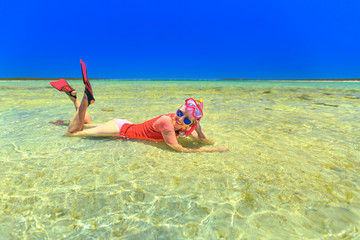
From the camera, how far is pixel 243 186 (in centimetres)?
242

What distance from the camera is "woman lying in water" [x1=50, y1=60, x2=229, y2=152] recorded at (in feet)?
11.2

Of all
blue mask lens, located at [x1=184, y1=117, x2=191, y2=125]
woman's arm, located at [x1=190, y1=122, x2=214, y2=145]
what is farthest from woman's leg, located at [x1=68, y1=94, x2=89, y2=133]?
woman's arm, located at [x1=190, y1=122, x2=214, y2=145]

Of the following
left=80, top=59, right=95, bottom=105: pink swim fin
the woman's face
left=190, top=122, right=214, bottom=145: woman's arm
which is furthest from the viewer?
left=80, top=59, right=95, bottom=105: pink swim fin

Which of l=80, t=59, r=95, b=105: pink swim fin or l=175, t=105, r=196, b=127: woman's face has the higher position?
l=80, t=59, r=95, b=105: pink swim fin

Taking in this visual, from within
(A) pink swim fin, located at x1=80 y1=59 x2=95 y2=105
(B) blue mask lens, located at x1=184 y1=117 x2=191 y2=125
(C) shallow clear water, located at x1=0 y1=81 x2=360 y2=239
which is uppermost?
(A) pink swim fin, located at x1=80 y1=59 x2=95 y2=105

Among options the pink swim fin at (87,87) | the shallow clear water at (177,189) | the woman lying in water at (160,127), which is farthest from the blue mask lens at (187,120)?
the pink swim fin at (87,87)

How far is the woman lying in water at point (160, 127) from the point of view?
3422 millimetres

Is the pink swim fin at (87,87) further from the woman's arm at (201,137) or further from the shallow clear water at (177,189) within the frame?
the woman's arm at (201,137)

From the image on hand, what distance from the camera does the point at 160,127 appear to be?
363cm

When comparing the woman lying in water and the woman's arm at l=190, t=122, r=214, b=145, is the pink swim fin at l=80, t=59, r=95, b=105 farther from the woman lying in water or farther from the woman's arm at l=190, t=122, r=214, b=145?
the woman's arm at l=190, t=122, r=214, b=145

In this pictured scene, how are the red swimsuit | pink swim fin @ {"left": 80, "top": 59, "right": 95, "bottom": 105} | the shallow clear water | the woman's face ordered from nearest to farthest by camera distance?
the shallow clear water, the woman's face, the red swimsuit, pink swim fin @ {"left": 80, "top": 59, "right": 95, "bottom": 105}

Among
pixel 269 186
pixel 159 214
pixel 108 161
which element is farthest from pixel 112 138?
pixel 269 186

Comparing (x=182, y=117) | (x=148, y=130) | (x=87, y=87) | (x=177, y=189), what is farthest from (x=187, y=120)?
(x=87, y=87)

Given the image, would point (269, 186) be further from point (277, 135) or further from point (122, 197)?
point (277, 135)
